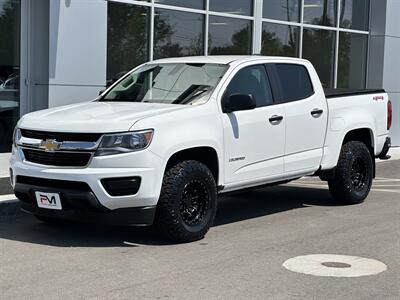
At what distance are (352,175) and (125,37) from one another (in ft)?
16.1

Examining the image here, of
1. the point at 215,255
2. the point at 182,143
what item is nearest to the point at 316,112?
the point at 182,143

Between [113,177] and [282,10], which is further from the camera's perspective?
[282,10]

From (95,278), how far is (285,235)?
2.57 metres

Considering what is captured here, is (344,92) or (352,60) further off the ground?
(352,60)

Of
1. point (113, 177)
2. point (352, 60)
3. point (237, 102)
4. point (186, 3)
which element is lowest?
point (113, 177)

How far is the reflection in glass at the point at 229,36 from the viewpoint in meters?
13.9

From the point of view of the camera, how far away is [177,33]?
1312cm

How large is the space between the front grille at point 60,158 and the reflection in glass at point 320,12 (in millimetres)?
10723

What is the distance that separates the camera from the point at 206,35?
1366 cm

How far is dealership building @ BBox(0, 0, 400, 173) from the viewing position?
427 inches

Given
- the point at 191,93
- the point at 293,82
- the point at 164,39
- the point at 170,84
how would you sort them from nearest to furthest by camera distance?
the point at 191,93 → the point at 170,84 → the point at 293,82 → the point at 164,39

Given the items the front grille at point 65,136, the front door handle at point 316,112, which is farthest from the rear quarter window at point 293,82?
the front grille at point 65,136

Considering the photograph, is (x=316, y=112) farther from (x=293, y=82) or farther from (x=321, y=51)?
(x=321, y=51)

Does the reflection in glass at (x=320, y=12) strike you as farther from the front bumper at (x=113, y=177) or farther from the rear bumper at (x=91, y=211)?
the rear bumper at (x=91, y=211)
